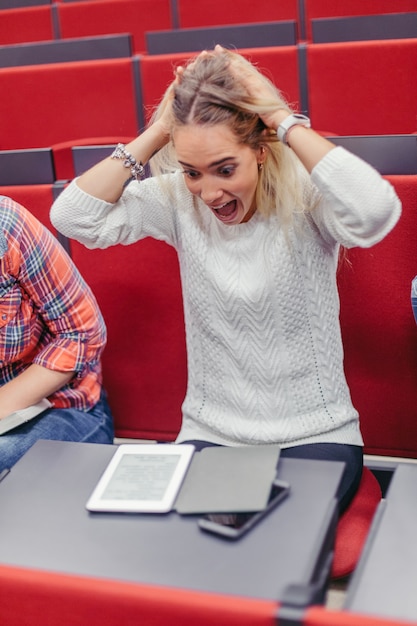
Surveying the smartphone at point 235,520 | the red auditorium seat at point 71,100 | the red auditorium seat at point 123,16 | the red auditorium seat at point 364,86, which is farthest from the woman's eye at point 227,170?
the red auditorium seat at point 123,16

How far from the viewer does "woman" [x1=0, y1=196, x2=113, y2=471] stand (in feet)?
3.90

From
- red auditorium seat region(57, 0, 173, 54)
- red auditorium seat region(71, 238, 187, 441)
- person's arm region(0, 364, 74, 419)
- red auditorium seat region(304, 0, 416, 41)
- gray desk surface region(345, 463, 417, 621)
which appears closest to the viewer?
gray desk surface region(345, 463, 417, 621)

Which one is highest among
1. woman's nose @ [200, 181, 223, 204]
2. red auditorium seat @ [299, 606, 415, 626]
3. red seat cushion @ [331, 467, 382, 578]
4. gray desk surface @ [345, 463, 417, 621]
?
woman's nose @ [200, 181, 223, 204]

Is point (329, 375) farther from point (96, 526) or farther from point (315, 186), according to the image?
point (96, 526)

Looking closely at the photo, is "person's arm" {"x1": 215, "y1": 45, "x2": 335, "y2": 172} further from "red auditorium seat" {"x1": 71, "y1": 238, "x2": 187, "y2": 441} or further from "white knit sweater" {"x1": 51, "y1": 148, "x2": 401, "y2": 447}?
"red auditorium seat" {"x1": 71, "y1": 238, "x2": 187, "y2": 441}

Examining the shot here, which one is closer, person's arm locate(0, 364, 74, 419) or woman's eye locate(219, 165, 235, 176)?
woman's eye locate(219, 165, 235, 176)

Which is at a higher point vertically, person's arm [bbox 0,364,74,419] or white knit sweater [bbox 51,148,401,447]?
white knit sweater [bbox 51,148,401,447]

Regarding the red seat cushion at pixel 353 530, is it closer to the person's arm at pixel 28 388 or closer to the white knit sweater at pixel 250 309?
the white knit sweater at pixel 250 309

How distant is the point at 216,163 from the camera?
3.28 ft

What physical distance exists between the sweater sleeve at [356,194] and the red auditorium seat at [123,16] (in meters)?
2.97

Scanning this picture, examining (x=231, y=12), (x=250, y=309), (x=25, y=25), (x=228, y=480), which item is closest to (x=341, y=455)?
(x=250, y=309)

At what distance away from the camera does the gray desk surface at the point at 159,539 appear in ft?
2.12

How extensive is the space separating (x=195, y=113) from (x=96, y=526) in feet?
1.72

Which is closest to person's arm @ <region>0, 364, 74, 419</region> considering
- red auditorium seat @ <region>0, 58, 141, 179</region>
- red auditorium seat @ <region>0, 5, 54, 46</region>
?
red auditorium seat @ <region>0, 58, 141, 179</region>
